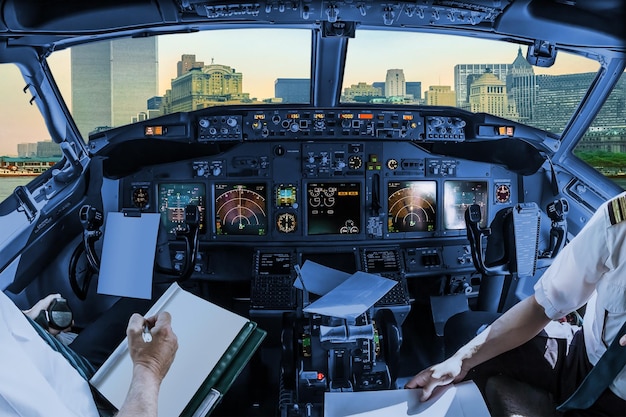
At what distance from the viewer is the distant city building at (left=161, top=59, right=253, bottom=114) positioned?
254 centimetres

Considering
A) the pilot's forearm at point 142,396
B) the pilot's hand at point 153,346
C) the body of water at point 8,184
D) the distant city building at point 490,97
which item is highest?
the distant city building at point 490,97

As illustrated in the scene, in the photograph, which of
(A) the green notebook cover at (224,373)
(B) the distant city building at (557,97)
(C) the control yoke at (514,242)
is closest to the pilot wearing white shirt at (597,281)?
(A) the green notebook cover at (224,373)

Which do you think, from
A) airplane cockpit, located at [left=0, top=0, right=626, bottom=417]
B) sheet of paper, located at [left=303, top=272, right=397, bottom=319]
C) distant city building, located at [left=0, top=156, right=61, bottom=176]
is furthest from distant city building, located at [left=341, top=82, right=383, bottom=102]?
distant city building, located at [left=0, top=156, right=61, bottom=176]

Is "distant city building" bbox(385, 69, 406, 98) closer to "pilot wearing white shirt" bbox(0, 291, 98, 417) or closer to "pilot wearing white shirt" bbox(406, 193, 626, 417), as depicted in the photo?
"pilot wearing white shirt" bbox(406, 193, 626, 417)

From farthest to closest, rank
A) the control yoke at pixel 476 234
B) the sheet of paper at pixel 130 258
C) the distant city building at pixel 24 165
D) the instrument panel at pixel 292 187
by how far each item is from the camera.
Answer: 1. the instrument panel at pixel 292 187
2. the control yoke at pixel 476 234
3. the sheet of paper at pixel 130 258
4. the distant city building at pixel 24 165

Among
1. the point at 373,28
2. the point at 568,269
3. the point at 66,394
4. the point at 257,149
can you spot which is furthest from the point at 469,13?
the point at 66,394

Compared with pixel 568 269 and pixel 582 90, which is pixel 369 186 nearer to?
pixel 582 90

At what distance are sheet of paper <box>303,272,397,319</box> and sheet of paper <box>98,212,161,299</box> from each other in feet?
2.38

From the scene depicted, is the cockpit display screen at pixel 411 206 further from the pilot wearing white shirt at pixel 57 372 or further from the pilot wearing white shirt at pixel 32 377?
the pilot wearing white shirt at pixel 32 377

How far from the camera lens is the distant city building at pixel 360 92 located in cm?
272

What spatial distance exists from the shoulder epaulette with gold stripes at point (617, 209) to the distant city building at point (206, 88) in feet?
6.71

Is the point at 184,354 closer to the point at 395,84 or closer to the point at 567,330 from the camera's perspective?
the point at 567,330

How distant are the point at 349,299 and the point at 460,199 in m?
1.39

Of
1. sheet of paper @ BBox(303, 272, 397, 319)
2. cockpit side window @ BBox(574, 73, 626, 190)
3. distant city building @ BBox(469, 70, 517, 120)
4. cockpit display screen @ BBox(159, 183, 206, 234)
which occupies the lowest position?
sheet of paper @ BBox(303, 272, 397, 319)
